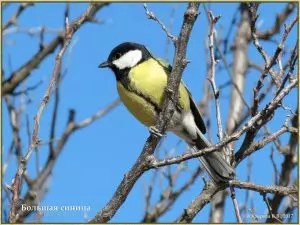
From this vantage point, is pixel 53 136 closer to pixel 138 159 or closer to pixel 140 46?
pixel 140 46

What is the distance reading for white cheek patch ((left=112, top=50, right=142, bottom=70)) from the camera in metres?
4.06

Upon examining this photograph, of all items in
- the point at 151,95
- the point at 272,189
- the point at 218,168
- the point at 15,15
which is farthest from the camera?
the point at 15,15

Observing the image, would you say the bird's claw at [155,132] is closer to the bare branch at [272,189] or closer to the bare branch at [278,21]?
the bare branch at [272,189]

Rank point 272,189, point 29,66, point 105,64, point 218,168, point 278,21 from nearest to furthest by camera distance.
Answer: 1. point 272,189
2. point 218,168
3. point 105,64
4. point 29,66
5. point 278,21

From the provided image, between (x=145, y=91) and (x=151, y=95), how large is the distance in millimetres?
54

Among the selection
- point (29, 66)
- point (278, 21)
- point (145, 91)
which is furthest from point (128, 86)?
point (278, 21)

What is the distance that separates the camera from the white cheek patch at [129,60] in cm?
406

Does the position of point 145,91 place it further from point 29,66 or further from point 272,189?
point 29,66

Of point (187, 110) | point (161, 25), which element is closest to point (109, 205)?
point (161, 25)

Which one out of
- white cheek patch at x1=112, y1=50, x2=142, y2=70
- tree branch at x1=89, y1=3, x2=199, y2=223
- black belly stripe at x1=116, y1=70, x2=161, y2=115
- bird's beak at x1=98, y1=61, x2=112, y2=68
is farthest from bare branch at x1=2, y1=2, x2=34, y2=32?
tree branch at x1=89, y1=3, x2=199, y2=223

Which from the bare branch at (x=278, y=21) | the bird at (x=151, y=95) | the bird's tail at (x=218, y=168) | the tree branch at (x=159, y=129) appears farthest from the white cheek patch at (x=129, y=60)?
the bare branch at (x=278, y=21)

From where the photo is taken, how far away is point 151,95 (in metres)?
3.73

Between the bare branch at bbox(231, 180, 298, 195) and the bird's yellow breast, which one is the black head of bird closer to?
the bird's yellow breast

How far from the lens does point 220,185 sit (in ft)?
10.3
